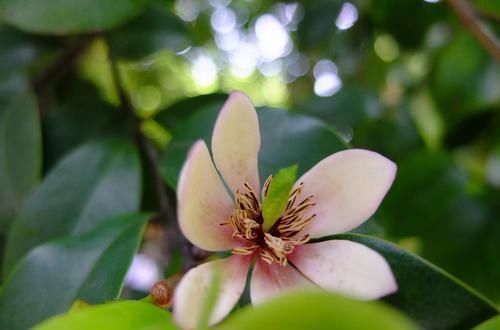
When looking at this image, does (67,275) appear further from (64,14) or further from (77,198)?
(64,14)

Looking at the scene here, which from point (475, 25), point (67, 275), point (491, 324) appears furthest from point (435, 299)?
point (475, 25)

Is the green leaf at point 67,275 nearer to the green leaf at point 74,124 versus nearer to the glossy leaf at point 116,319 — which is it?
the glossy leaf at point 116,319

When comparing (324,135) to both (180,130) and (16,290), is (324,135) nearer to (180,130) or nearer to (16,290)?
(180,130)

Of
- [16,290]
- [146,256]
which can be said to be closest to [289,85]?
[146,256]

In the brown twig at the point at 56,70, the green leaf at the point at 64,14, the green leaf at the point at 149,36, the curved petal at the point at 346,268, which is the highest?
the green leaf at the point at 64,14

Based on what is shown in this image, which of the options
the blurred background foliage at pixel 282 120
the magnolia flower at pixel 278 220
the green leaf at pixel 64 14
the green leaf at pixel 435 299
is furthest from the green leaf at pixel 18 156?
the green leaf at pixel 435 299

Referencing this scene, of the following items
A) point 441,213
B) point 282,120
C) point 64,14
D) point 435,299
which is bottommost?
point 441,213

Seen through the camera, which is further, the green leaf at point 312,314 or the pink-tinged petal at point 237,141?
the pink-tinged petal at point 237,141
